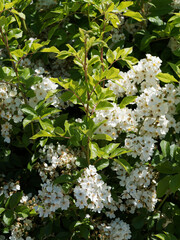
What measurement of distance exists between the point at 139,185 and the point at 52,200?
621 millimetres

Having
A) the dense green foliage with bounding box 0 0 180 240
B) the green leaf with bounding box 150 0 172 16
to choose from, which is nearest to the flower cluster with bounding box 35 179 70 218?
the dense green foliage with bounding box 0 0 180 240

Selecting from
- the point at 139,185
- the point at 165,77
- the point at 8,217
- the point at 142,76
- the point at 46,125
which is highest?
the point at 165,77

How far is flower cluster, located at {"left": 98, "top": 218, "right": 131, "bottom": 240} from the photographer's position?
8.11ft

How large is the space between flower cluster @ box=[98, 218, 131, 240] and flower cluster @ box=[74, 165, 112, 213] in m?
0.32

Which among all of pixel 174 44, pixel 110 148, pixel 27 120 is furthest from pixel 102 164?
pixel 174 44

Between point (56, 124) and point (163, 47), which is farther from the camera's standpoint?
point (163, 47)

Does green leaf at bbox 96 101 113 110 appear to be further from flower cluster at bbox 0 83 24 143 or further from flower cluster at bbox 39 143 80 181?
flower cluster at bbox 0 83 24 143

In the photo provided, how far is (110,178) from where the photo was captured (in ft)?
8.86

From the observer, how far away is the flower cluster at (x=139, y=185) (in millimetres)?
2461

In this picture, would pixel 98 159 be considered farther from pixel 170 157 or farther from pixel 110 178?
pixel 170 157

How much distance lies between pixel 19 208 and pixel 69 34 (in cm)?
164

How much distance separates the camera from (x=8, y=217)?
7.98 ft

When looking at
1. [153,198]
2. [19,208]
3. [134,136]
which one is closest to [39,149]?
[19,208]

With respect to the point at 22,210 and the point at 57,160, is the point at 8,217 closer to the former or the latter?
the point at 22,210
